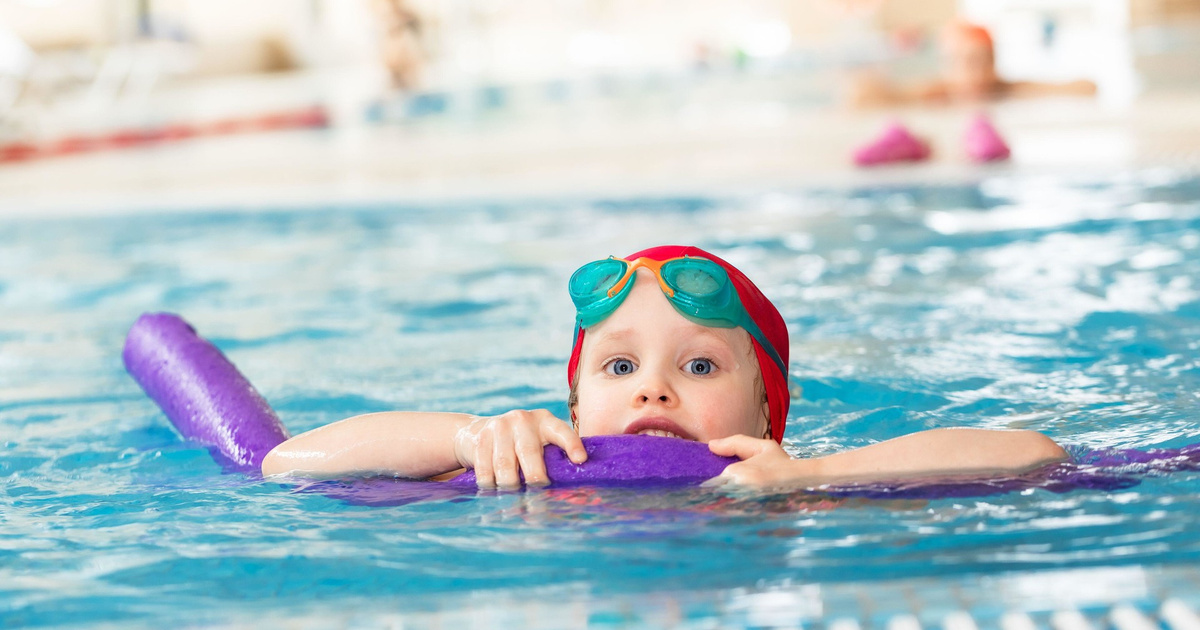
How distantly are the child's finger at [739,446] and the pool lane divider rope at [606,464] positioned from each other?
0.01 m

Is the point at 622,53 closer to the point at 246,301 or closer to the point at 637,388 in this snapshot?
the point at 246,301

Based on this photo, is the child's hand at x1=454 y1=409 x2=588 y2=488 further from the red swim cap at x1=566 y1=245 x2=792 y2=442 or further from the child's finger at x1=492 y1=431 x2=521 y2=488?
the red swim cap at x1=566 y1=245 x2=792 y2=442

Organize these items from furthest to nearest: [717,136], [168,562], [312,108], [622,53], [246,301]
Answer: [622,53] → [312,108] → [717,136] → [246,301] → [168,562]

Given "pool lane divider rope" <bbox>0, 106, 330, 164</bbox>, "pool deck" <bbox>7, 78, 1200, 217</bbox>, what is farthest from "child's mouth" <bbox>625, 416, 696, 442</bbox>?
"pool lane divider rope" <bbox>0, 106, 330, 164</bbox>

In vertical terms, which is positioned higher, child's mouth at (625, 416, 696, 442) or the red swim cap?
the red swim cap

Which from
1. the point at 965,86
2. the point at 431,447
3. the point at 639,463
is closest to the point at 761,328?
the point at 639,463

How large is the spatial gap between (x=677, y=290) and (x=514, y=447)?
40 cm

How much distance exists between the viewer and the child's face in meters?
2.30

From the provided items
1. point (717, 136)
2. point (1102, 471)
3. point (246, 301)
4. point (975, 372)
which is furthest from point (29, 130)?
point (1102, 471)

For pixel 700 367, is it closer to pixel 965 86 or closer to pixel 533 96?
pixel 965 86

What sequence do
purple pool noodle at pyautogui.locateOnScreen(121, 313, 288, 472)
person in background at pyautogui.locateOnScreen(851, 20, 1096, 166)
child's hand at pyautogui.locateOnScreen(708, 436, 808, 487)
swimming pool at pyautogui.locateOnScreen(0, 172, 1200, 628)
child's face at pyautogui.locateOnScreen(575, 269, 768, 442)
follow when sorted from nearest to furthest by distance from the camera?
swimming pool at pyautogui.locateOnScreen(0, 172, 1200, 628) < child's hand at pyautogui.locateOnScreen(708, 436, 808, 487) < child's face at pyautogui.locateOnScreen(575, 269, 768, 442) < purple pool noodle at pyautogui.locateOnScreen(121, 313, 288, 472) < person in background at pyautogui.locateOnScreen(851, 20, 1096, 166)

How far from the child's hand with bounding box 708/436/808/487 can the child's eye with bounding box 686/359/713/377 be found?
15 centimetres

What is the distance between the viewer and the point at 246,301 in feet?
17.4

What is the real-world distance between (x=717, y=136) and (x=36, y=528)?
8.60 metres
